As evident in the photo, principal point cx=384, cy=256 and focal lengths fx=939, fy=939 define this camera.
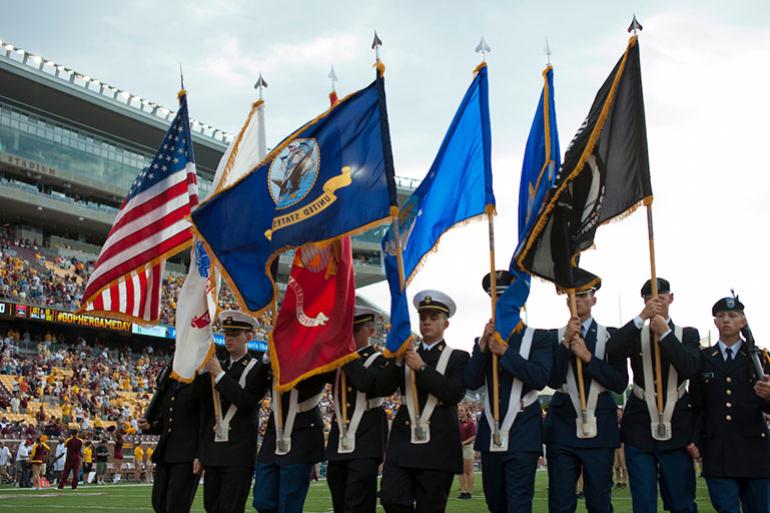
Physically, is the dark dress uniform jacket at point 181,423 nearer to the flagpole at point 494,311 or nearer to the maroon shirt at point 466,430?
the flagpole at point 494,311

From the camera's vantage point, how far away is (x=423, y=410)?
7418mm

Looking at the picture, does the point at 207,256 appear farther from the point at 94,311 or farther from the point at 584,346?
the point at 584,346

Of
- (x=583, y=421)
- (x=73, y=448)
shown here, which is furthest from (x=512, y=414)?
(x=73, y=448)

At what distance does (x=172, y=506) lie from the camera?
8602mm

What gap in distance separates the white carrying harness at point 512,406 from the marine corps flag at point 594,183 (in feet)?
2.00

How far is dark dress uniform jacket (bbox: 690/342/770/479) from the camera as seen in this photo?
7.03m

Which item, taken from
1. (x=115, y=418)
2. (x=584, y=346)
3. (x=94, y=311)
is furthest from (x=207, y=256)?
(x=115, y=418)

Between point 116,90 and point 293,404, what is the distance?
49.8 metres

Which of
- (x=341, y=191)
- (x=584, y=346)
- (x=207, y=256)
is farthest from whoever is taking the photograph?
(x=207, y=256)

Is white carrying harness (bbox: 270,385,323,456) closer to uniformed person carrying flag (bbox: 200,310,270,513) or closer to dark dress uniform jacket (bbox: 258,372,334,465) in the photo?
dark dress uniform jacket (bbox: 258,372,334,465)

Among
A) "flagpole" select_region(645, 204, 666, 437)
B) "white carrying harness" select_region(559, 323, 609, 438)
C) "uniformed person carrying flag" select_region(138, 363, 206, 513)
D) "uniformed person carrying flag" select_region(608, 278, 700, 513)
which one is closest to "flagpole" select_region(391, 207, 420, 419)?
"white carrying harness" select_region(559, 323, 609, 438)

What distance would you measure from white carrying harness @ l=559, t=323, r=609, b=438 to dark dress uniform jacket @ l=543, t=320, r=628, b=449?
0.09 ft

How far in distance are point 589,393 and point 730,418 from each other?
106cm

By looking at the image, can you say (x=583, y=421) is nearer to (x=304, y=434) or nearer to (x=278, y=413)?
(x=304, y=434)
